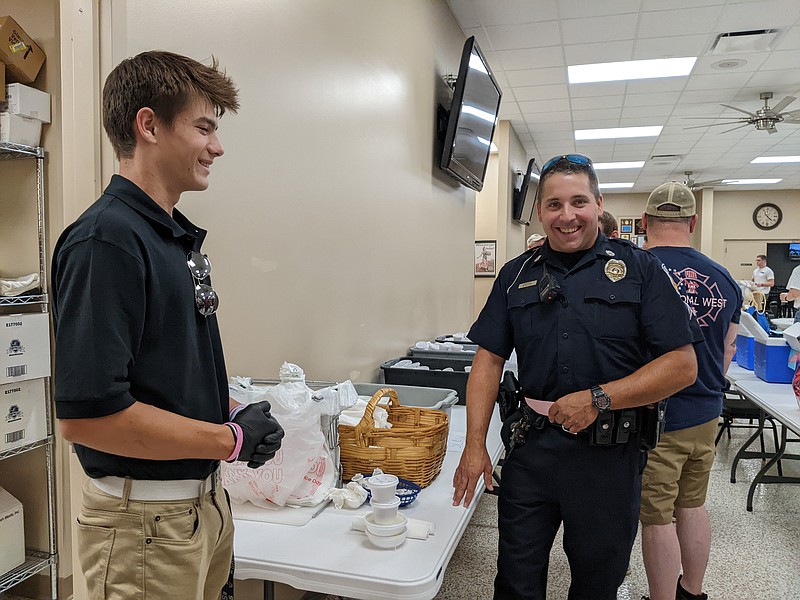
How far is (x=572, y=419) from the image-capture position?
1590mm

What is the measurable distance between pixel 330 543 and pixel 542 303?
0.86m

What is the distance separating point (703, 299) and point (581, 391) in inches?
39.7

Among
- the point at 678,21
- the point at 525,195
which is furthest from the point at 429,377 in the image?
the point at 525,195

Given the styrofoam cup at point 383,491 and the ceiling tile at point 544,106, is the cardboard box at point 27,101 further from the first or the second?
the ceiling tile at point 544,106

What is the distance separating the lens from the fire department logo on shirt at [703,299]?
91.2 inches

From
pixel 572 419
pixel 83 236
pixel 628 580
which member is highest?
pixel 83 236

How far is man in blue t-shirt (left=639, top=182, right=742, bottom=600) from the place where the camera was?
227 cm

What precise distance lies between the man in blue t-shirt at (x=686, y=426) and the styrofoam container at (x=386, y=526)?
48.0 inches

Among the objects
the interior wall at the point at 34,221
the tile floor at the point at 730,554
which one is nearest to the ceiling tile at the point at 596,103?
the tile floor at the point at 730,554

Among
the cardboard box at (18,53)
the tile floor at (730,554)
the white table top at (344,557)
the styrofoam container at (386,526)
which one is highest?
the cardboard box at (18,53)

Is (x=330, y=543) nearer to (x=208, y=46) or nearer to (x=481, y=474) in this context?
(x=481, y=474)

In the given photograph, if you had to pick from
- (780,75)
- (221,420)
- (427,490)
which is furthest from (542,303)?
(780,75)

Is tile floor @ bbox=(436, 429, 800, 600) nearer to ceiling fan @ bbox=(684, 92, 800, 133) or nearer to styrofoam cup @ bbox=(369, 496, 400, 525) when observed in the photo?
styrofoam cup @ bbox=(369, 496, 400, 525)

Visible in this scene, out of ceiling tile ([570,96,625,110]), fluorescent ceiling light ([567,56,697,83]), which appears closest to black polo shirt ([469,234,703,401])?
fluorescent ceiling light ([567,56,697,83])
